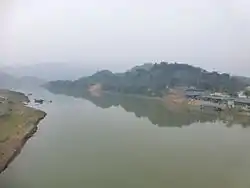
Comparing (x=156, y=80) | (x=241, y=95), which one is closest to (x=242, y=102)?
(x=241, y=95)

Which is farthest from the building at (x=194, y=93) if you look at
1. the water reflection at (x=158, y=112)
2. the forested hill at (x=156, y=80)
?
the water reflection at (x=158, y=112)

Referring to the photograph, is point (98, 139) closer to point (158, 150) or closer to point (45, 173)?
point (158, 150)

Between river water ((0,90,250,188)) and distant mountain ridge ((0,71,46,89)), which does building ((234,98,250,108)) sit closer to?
river water ((0,90,250,188))

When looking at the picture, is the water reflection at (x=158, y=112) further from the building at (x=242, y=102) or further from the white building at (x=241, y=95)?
the white building at (x=241, y=95)

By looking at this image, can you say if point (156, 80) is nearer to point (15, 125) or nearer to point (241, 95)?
point (241, 95)

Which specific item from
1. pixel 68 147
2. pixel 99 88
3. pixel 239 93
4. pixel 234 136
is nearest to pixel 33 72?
pixel 68 147
